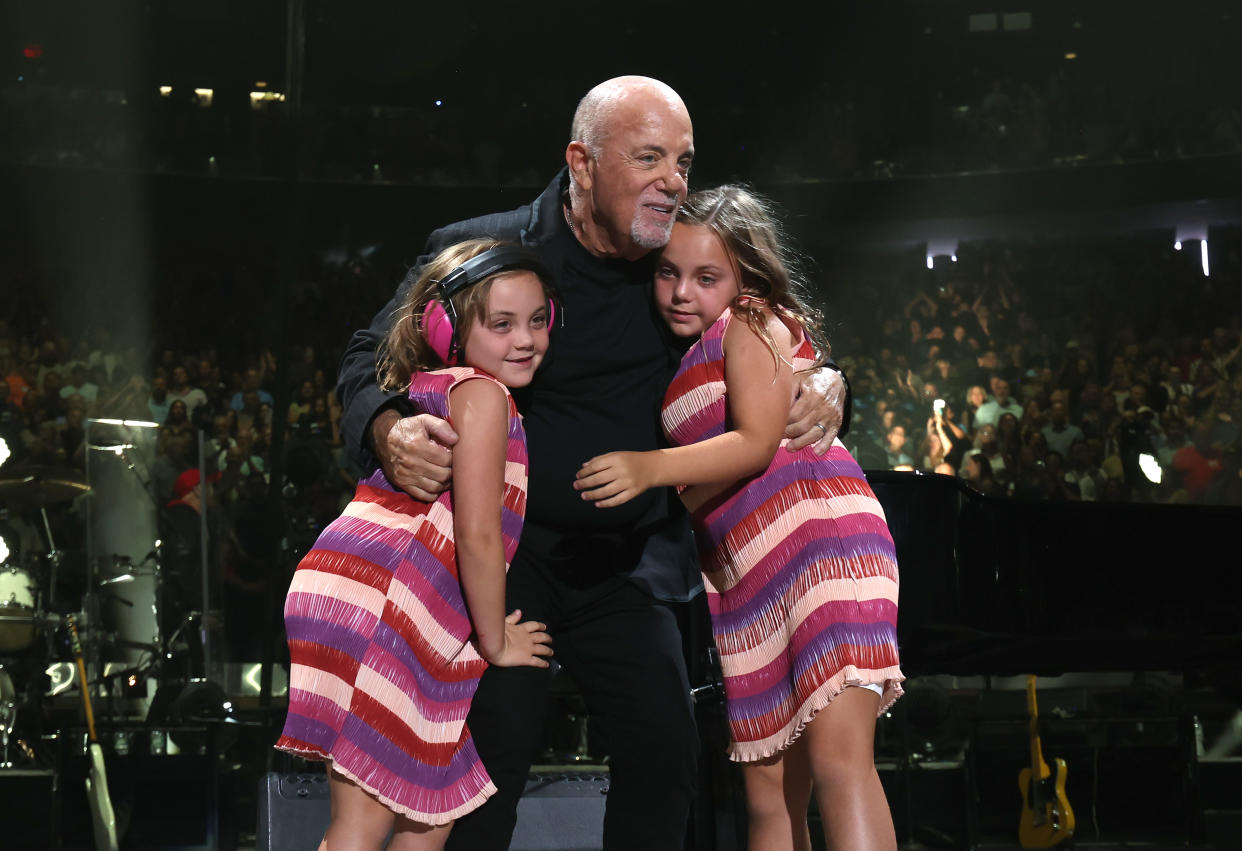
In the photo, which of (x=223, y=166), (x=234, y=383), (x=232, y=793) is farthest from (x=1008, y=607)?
(x=223, y=166)

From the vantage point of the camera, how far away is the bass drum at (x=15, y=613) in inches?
213

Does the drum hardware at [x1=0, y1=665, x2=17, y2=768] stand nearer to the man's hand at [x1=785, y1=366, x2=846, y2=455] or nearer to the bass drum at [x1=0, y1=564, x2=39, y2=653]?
the bass drum at [x1=0, y1=564, x2=39, y2=653]

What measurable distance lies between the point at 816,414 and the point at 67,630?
445 centimetres

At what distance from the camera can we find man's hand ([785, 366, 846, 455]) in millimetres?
1951

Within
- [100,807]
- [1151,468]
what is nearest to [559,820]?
[100,807]

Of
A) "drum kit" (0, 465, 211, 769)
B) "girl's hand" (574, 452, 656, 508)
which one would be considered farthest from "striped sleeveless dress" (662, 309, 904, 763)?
"drum kit" (0, 465, 211, 769)

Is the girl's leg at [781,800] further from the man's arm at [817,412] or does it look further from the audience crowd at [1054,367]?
the audience crowd at [1054,367]

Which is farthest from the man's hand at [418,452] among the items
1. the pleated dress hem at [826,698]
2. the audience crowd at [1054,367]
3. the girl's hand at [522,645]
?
the audience crowd at [1054,367]

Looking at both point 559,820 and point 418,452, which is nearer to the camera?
point 418,452

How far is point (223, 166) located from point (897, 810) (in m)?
8.92

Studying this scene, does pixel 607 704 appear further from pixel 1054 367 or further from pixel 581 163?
pixel 1054 367

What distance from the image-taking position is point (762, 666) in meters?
1.97

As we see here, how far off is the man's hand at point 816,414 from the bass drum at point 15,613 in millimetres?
4512

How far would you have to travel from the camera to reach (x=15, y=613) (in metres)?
5.44
